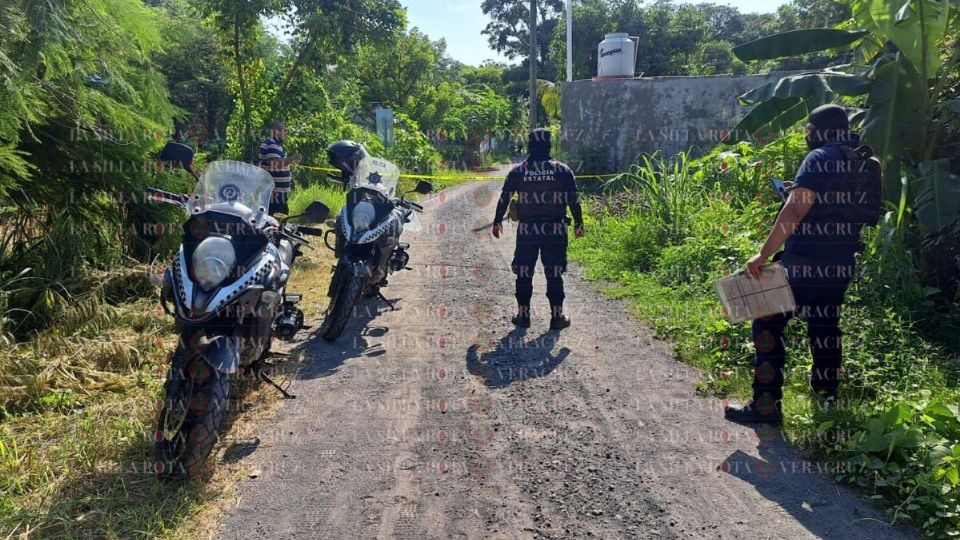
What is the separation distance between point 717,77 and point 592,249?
18.6 feet

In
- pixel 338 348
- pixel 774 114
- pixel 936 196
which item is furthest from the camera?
pixel 774 114

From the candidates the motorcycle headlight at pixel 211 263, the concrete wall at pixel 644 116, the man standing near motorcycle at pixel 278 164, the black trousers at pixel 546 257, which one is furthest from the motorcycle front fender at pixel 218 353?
the concrete wall at pixel 644 116

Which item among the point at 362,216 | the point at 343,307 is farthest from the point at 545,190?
the point at 343,307

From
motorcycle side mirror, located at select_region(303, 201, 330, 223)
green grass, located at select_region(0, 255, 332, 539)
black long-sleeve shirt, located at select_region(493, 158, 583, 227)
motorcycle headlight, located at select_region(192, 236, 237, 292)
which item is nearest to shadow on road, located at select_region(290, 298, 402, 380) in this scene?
green grass, located at select_region(0, 255, 332, 539)

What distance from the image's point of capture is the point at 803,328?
5.02 metres

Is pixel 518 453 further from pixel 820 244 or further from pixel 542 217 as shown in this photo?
pixel 542 217

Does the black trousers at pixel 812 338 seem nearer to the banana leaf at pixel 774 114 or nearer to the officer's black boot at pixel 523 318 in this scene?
the officer's black boot at pixel 523 318

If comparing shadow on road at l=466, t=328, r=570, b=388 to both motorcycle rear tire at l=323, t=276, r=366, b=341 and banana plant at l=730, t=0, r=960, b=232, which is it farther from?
banana plant at l=730, t=0, r=960, b=232

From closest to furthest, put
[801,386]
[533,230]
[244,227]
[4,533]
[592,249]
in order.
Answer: [4,533]
[244,227]
[801,386]
[533,230]
[592,249]

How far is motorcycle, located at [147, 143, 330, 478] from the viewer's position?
315cm

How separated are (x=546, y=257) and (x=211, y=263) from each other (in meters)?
3.33

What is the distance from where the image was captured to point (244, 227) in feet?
11.7

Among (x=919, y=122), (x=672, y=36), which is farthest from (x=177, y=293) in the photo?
(x=672, y=36)

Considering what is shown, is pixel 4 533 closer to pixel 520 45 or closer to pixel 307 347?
pixel 307 347
